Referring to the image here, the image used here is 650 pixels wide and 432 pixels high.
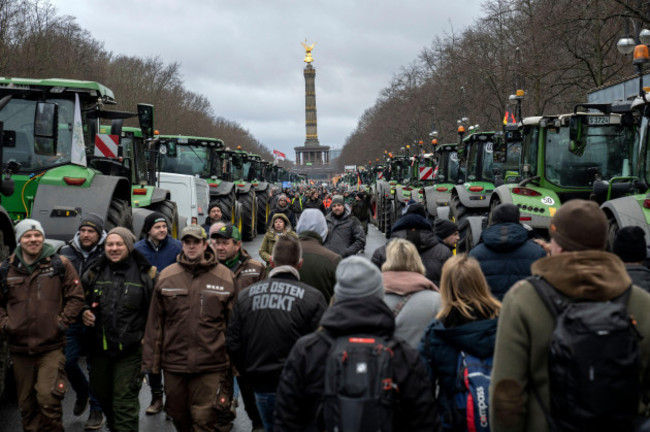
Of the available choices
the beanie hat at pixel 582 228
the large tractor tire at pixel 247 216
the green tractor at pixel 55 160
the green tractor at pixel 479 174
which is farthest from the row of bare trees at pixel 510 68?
the beanie hat at pixel 582 228

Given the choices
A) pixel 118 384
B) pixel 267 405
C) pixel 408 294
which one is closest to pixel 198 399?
pixel 267 405

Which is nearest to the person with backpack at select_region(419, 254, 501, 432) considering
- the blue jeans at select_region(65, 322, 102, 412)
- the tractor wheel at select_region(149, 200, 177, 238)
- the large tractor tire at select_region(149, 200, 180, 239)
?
the blue jeans at select_region(65, 322, 102, 412)

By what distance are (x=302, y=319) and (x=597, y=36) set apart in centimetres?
2247

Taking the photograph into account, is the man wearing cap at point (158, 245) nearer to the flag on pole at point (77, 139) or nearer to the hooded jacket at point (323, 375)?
the flag on pole at point (77, 139)

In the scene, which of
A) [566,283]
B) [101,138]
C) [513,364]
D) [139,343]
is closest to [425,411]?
[513,364]

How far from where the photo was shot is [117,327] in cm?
Answer: 549

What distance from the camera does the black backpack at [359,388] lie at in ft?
9.79

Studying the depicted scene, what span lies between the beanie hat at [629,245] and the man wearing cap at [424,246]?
77.8 inches

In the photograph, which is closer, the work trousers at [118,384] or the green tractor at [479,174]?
the work trousers at [118,384]

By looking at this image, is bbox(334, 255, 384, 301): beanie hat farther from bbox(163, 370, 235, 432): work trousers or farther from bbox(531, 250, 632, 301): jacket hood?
bbox(163, 370, 235, 432): work trousers

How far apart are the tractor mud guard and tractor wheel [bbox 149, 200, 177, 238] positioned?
12.5 feet

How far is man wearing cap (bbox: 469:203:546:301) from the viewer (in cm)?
515

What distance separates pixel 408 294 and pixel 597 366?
1769 millimetres

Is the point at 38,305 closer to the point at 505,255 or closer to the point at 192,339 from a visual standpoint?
the point at 192,339
